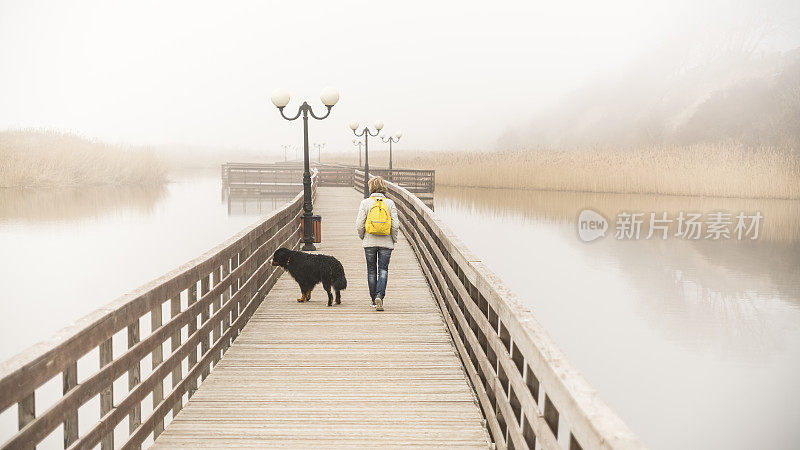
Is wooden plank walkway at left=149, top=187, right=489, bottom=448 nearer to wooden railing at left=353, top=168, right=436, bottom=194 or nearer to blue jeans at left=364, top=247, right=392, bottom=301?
blue jeans at left=364, top=247, right=392, bottom=301

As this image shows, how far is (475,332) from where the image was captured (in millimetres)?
5242

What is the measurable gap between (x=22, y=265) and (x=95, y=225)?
9.42m

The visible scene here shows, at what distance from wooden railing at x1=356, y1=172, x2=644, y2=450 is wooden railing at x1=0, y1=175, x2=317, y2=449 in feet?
6.96

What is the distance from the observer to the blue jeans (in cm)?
783

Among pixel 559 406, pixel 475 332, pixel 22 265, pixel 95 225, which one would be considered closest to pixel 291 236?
A: pixel 475 332

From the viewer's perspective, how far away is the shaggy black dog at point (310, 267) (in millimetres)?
7941

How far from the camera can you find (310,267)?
8023mm

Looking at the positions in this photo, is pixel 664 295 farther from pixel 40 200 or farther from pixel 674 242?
pixel 40 200

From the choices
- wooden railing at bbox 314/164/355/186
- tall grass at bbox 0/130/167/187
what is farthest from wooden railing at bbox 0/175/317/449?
tall grass at bbox 0/130/167/187

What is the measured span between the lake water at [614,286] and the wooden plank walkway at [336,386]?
11.9 ft

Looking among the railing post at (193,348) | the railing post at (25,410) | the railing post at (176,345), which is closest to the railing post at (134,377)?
the railing post at (176,345)

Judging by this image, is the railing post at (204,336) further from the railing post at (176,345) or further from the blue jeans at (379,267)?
the blue jeans at (379,267)

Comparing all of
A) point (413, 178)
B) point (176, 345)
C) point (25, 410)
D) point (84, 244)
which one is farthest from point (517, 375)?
point (413, 178)

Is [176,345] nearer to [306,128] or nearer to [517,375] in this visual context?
[517,375]
